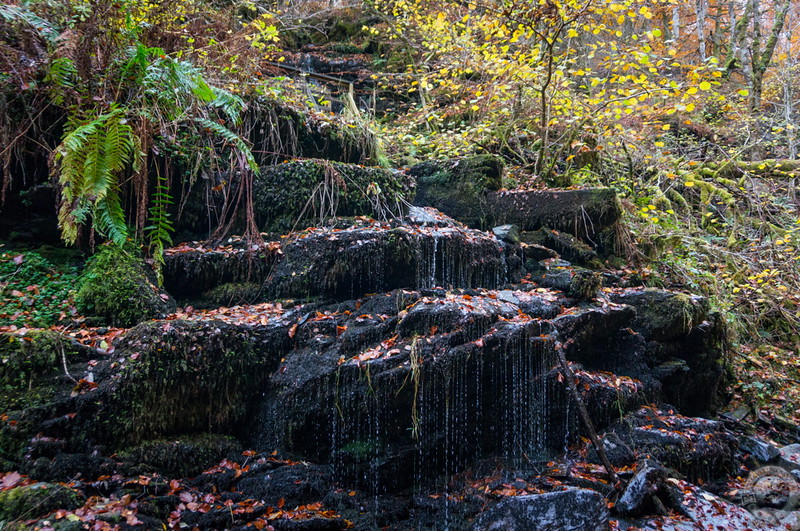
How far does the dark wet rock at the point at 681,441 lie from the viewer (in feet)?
16.7

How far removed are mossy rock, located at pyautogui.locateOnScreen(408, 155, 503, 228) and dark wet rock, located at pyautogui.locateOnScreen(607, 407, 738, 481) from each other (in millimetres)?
4215

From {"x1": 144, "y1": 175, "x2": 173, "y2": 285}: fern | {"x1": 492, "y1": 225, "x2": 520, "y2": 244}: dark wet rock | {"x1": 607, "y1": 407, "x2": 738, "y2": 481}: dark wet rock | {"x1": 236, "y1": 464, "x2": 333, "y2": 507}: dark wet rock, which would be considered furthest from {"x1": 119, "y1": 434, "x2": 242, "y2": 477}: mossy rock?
{"x1": 492, "y1": 225, "x2": 520, "y2": 244}: dark wet rock

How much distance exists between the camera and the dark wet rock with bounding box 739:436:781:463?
5789 millimetres

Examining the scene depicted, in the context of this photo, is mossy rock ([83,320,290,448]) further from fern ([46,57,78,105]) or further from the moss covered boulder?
fern ([46,57,78,105])

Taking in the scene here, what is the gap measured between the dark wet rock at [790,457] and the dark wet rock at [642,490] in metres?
2.47

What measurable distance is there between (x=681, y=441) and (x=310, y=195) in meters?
5.98

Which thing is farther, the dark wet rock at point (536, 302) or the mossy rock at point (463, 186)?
the mossy rock at point (463, 186)

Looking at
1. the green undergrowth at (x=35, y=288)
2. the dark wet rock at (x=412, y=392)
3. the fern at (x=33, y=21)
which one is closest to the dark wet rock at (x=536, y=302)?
the dark wet rock at (x=412, y=392)

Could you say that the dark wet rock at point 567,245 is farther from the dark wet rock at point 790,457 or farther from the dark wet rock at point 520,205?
the dark wet rock at point 790,457

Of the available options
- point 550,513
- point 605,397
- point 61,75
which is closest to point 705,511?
point 605,397

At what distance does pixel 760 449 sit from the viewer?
19.3 feet

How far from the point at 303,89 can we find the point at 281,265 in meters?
5.71

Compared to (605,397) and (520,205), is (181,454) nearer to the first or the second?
(605,397)

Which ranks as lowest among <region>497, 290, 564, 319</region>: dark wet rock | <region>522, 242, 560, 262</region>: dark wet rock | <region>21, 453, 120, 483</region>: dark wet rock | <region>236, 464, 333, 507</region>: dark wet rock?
<region>236, 464, 333, 507</region>: dark wet rock
